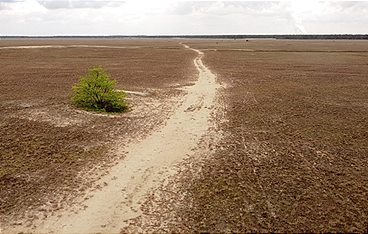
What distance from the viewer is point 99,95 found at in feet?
83.6

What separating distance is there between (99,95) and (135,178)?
12294mm

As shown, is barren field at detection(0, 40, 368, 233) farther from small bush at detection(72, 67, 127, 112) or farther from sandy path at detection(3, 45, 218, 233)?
small bush at detection(72, 67, 127, 112)

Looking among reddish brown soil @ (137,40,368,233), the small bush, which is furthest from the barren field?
the small bush

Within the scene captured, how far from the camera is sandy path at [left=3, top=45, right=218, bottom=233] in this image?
1123cm

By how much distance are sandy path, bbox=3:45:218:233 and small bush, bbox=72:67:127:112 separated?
14.1 ft

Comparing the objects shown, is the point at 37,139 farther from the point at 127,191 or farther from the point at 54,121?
the point at 127,191

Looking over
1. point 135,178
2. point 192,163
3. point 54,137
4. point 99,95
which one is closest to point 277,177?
point 192,163

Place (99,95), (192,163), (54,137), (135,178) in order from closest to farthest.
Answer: (135,178)
(192,163)
(54,137)
(99,95)

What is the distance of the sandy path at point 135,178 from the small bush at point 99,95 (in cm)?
430

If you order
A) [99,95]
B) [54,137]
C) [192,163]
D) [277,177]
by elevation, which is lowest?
[277,177]

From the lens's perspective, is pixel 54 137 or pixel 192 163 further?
pixel 54 137

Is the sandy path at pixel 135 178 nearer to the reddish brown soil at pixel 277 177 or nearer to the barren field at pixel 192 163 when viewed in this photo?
the barren field at pixel 192 163

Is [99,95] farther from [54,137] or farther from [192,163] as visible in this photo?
[192,163]

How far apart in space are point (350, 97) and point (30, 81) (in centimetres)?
3121
